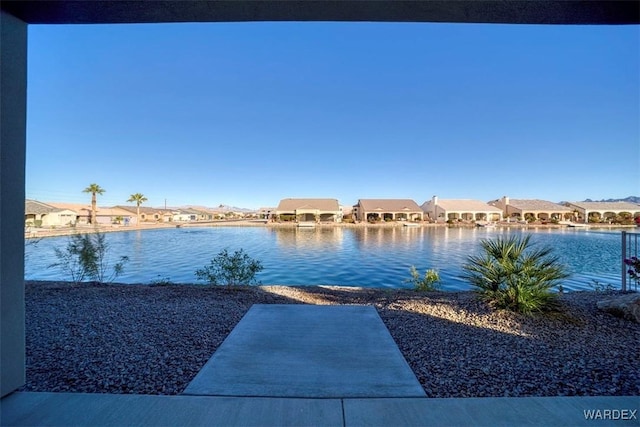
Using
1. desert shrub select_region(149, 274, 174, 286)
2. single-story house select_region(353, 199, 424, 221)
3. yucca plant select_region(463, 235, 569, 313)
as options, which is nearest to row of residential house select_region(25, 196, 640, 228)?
single-story house select_region(353, 199, 424, 221)

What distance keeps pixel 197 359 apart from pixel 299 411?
127cm

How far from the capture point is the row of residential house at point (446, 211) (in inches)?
1705

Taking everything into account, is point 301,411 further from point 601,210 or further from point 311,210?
point 601,210

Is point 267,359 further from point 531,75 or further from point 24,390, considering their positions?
point 531,75

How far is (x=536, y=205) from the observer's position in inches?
1858

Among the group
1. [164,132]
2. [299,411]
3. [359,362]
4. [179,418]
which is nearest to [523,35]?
[359,362]

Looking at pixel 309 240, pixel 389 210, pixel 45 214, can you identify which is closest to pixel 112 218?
pixel 45 214

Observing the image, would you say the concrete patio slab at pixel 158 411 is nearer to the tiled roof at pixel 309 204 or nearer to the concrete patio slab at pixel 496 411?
the concrete patio slab at pixel 496 411

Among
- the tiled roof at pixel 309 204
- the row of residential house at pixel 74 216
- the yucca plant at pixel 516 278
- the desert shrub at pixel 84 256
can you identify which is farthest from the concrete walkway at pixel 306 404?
the tiled roof at pixel 309 204

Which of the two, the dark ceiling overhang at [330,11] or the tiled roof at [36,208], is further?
the tiled roof at [36,208]

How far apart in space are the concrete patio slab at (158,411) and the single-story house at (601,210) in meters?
56.7

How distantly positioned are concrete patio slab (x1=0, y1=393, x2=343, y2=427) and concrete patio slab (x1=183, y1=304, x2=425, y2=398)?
134 millimetres

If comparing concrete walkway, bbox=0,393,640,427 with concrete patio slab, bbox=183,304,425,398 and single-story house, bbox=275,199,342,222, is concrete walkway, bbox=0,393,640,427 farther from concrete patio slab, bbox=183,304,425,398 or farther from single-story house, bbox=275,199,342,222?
single-story house, bbox=275,199,342,222

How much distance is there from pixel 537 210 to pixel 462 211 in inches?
537
